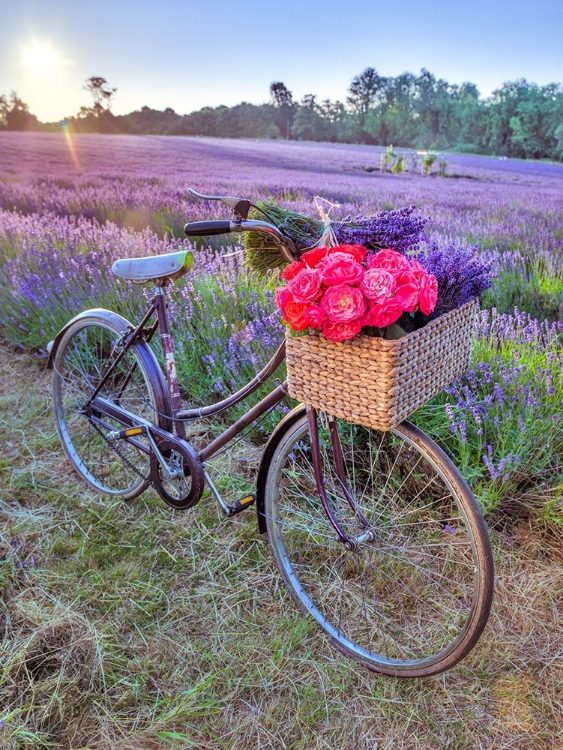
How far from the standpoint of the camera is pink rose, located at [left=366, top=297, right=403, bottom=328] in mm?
1060

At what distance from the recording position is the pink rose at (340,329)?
41.9 inches

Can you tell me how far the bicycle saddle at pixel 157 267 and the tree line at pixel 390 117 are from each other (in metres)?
2.33

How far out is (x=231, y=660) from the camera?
5.53 feet

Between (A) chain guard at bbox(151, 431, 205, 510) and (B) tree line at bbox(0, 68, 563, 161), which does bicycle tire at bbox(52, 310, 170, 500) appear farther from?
(B) tree line at bbox(0, 68, 563, 161)

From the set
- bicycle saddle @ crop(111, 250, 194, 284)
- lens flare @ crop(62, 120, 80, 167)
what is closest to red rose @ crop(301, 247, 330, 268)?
bicycle saddle @ crop(111, 250, 194, 284)

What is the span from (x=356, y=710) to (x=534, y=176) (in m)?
3.41

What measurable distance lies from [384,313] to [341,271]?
0.12 m

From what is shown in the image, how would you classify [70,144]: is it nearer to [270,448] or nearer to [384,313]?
[270,448]

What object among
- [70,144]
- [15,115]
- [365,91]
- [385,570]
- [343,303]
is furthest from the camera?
[70,144]

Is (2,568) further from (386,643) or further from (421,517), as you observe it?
(421,517)

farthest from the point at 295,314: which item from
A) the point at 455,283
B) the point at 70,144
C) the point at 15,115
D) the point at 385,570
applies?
the point at 70,144

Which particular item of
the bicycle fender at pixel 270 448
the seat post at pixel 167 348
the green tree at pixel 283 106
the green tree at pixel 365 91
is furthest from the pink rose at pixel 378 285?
the green tree at pixel 283 106

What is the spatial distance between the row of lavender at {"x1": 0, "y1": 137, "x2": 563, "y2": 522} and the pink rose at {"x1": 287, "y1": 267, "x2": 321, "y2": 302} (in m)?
0.94

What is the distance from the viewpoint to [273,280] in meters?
3.09
